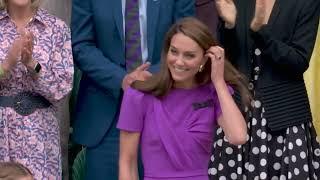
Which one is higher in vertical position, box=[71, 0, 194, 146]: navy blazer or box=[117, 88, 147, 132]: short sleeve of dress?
box=[71, 0, 194, 146]: navy blazer

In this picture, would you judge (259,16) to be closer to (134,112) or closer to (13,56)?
(134,112)

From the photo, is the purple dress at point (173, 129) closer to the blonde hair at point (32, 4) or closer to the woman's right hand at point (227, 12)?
the woman's right hand at point (227, 12)

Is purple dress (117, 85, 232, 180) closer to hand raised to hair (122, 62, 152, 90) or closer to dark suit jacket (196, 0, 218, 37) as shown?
hand raised to hair (122, 62, 152, 90)

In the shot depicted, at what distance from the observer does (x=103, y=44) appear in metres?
4.67

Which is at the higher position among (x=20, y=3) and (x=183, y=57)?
(x=20, y=3)

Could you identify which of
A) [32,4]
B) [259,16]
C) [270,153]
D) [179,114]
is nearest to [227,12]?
[259,16]

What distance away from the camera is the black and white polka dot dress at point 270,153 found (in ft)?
14.8

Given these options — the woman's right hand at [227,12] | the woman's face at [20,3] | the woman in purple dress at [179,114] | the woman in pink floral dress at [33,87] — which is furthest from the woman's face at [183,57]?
the woman's face at [20,3]

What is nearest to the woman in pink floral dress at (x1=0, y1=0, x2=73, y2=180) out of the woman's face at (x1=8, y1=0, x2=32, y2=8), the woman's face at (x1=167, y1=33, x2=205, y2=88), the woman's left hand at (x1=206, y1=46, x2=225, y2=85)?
the woman's face at (x1=8, y1=0, x2=32, y2=8)

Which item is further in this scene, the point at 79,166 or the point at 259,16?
the point at 79,166

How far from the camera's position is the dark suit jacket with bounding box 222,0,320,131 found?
4.46 metres

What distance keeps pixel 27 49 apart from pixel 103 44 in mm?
581

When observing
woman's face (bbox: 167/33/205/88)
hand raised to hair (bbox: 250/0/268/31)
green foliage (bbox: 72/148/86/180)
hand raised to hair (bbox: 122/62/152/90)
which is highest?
hand raised to hair (bbox: 250/0/268/31)

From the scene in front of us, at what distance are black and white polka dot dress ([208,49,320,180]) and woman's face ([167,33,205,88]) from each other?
0.56 m
